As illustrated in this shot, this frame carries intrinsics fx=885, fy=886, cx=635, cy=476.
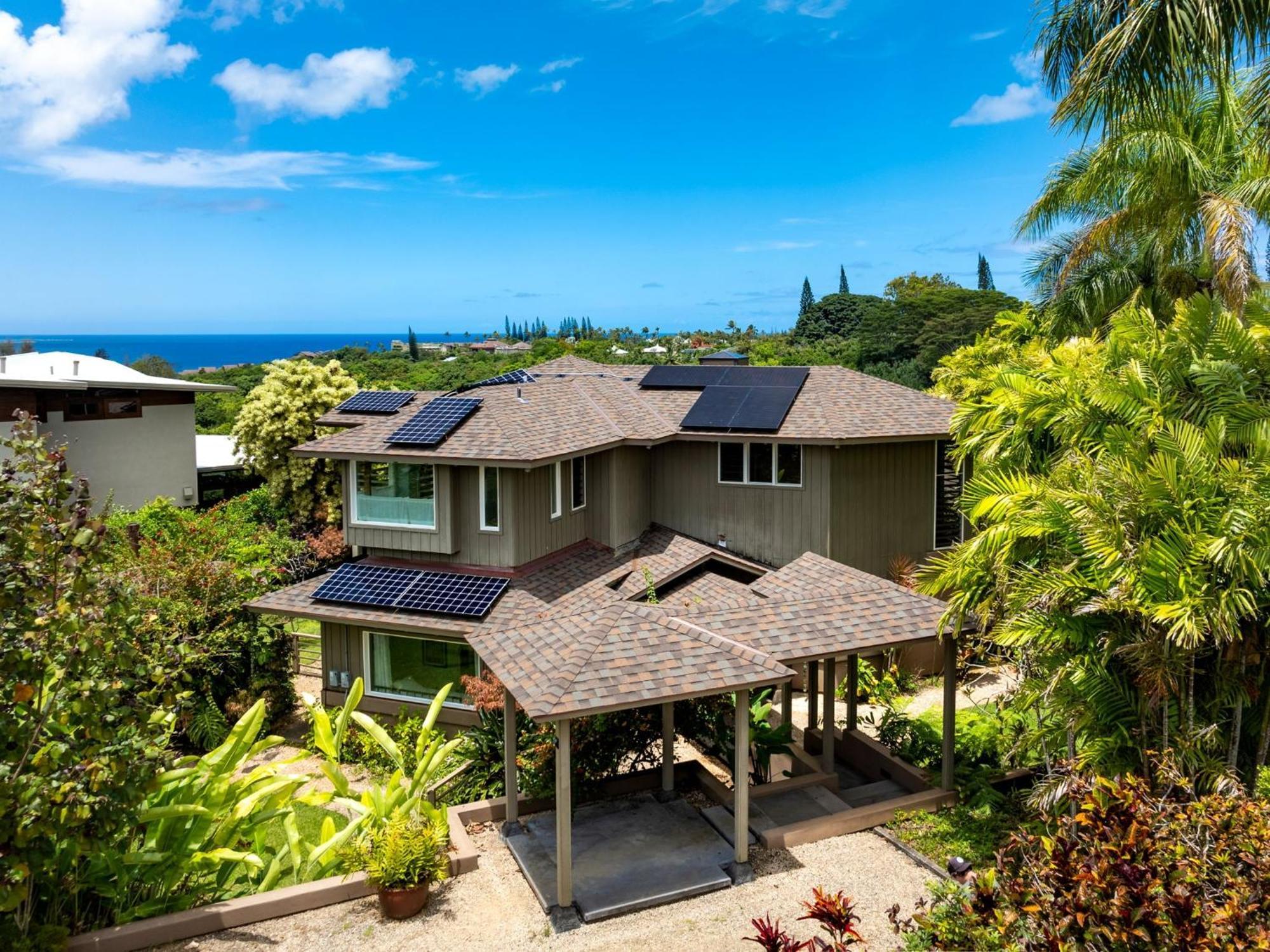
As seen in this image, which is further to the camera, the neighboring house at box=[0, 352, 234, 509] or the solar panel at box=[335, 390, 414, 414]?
the neighboring house at box=[0, 352, 234, 509]

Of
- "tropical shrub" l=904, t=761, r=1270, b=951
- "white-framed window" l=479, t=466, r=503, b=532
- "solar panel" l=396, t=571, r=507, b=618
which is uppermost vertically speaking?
"white-framed window" l=479, t=466, r=503, b=532

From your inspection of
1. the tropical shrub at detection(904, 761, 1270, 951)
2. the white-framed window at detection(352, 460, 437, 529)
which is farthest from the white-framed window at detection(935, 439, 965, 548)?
the tropical shrub at detection(904, 761, 1270, 951)

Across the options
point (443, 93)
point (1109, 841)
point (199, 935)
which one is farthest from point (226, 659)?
point (443, 93)

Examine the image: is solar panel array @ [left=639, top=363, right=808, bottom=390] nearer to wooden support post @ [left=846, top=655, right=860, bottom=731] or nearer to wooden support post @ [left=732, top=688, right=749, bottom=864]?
wooden support post @ [left=846, top=655, right=860, bottom=731]

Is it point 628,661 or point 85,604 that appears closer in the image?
point 85,604

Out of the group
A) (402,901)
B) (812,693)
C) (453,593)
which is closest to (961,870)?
(402,901)

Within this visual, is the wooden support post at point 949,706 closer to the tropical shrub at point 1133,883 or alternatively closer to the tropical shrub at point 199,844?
the tropical shrub at point 1133,883

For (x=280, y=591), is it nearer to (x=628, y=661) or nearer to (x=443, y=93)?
(x=628, y=661)

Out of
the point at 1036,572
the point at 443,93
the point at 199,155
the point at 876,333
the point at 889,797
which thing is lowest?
the point at 889,797
